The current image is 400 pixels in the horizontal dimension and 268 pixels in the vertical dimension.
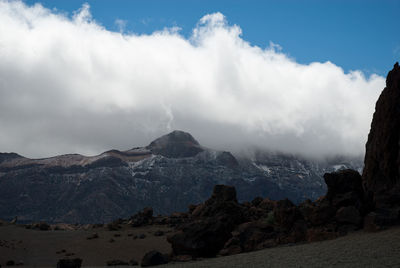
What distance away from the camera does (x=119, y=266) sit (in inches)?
1159

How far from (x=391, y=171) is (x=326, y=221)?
6985 millimetres

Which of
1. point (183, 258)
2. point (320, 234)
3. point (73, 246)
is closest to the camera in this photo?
point (320, 234)

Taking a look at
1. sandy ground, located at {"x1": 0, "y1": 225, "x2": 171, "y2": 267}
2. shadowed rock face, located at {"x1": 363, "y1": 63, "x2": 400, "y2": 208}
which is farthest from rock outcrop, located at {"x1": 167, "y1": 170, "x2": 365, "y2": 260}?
sandy ground, located at {"x1": 0, "y1": 225, "x2": 171, "y2": 267}

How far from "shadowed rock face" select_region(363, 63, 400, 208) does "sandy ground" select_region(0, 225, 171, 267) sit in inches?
719

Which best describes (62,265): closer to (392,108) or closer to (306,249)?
(306,249)

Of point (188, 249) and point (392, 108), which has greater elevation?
point (392, 108)

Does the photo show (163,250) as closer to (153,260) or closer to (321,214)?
(153,260)

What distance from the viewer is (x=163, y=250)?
3800 cm

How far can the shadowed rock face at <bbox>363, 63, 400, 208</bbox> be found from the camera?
102 ft

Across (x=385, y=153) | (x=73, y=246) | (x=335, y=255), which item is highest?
(x=385, y=153)

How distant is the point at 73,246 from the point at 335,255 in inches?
1082

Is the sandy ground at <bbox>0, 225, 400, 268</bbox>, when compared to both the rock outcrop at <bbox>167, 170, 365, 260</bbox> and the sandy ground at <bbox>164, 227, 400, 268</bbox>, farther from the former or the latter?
the rock outcrop at <bbox>167, 170, 365, 260</bbox>

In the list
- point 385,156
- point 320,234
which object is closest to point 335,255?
point 320,234

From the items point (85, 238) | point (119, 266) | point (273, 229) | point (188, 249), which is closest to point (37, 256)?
point (85, 238)
